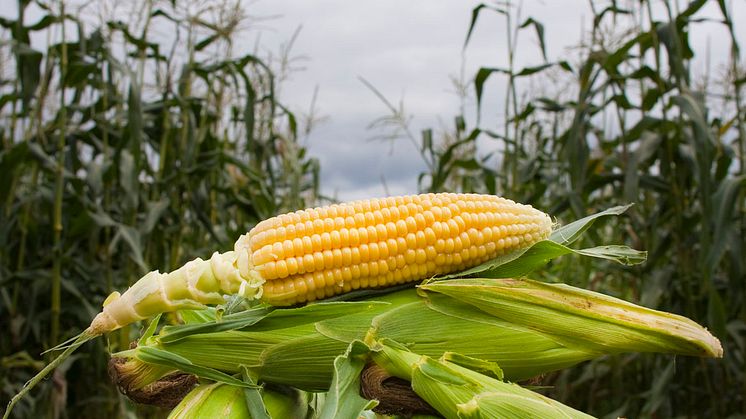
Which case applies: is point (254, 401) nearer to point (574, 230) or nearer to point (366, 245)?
point (366, 245)

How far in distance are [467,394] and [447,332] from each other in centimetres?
11

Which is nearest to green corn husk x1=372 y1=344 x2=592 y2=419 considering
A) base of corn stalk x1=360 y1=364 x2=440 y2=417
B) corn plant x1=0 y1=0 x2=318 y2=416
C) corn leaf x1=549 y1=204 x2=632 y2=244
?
base of corn stalk x1=360 y1=364 x2=440 y2=417

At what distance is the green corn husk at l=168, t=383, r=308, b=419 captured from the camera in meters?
0.88

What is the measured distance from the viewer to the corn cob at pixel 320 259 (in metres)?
0.92

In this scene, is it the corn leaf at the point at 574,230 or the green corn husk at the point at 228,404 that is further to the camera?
the corn leaf at the point at 574,230

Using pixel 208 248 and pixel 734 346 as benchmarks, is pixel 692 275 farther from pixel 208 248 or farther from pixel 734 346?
pixel 208 248

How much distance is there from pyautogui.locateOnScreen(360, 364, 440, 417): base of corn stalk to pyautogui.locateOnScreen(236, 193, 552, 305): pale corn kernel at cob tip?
0.13 metres

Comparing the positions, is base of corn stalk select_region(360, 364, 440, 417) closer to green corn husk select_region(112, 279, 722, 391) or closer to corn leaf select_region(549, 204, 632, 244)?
green corn husk select_region(112, 279, 722, 391)

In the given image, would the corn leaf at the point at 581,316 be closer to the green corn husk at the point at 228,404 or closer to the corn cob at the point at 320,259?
the corn cob at the point at 320,259

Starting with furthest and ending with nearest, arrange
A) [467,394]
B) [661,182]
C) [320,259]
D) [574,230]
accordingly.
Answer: [661,182] → [574,230] → [320,259] → [467,394]

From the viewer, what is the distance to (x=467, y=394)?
811 mm

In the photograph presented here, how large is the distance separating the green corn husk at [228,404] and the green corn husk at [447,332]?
0.08 ft

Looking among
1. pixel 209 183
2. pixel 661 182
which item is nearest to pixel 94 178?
pixel 209 183

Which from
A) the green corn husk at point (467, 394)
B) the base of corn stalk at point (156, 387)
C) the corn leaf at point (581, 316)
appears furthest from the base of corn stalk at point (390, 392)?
the base of corn stalk at point (156, 387)
